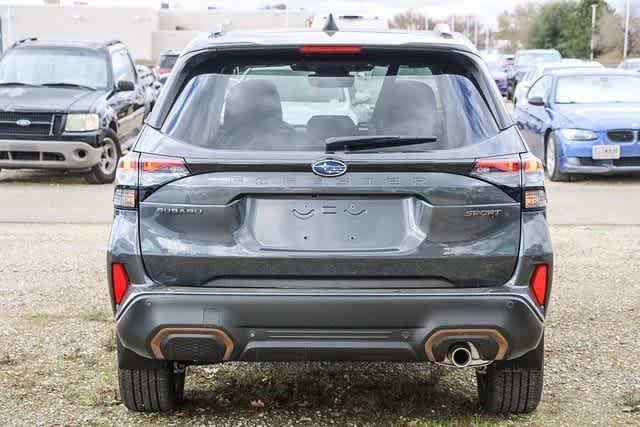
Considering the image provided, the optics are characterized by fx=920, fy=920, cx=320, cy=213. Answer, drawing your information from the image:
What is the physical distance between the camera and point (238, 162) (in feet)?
12.4

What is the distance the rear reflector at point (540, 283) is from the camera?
3.87 metres

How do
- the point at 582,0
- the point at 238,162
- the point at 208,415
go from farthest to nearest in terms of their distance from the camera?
the point at 582,0
the point at 208,415
the point at 238,162

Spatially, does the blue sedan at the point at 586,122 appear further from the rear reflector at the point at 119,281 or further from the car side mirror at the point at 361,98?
the rear reflector at the point at 119,281

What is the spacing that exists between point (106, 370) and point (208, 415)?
3.06ft

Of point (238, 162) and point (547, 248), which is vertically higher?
point (238, 162)

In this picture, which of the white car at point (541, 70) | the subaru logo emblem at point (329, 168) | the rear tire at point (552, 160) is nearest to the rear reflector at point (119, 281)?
the subaru logo emblem at point (329, 168)

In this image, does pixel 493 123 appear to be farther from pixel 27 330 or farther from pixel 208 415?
pixel 27 330

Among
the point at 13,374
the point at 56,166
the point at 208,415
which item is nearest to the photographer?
the point at 208,415

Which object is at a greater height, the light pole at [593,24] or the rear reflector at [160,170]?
the rear reflector at [160,170]

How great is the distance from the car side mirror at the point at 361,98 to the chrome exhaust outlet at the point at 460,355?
1.16 m

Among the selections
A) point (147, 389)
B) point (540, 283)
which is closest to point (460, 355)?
point (540, 283)

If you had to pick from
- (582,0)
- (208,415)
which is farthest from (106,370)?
(582,0)

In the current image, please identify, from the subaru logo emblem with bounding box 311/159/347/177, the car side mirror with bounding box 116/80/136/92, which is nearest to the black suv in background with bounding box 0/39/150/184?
the car side mirror with bounding box 116/80/136/92

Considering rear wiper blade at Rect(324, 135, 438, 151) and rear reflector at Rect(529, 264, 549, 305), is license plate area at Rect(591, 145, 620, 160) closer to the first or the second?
rear reflector at Rect(529, 264, 549, 305)
